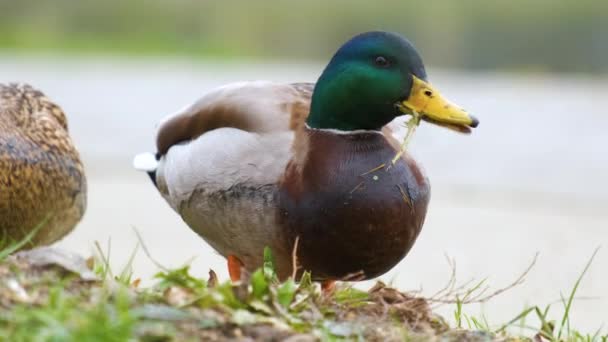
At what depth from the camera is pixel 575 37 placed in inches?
782

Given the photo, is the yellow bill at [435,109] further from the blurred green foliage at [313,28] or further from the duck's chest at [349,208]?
the blurred green foliage at [313,28]

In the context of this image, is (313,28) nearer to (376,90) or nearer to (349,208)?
(376,90)

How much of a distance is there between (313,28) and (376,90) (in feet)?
56.4

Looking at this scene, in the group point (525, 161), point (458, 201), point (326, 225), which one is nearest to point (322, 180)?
point (326, 225)

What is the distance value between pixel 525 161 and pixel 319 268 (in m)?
7.82

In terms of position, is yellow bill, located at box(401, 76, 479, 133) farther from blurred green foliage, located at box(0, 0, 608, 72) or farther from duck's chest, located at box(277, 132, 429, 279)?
blurred green foliage, located at box(0, 0, 608, 72)

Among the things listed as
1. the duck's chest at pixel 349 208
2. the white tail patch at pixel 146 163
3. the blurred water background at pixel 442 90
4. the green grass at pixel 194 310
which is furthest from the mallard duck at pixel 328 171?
the white tail patch at pixel 146 163

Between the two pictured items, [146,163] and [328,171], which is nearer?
[328,171]

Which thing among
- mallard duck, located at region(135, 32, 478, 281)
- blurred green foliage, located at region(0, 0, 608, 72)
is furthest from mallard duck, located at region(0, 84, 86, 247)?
blurred green foliage, located at region(0, 0, 608, 72)

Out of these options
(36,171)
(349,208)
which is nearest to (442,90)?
(36,171)

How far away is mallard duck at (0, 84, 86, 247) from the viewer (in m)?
4.74

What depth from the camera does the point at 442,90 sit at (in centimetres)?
1499

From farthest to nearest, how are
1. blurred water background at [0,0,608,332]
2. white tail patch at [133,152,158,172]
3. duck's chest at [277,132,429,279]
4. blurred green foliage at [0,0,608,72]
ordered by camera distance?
blurred green foliage at [0,0,608,72], blurred water background at [0,0,608,332], white tail patch at [133,152,158,172], duck's chest at [277,132,429,279]

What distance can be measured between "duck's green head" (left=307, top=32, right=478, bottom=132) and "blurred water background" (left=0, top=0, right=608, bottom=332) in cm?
61
